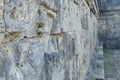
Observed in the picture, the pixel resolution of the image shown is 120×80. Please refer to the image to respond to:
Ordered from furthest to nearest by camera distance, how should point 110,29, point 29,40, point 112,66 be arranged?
point 110,29 → point 112,66 → point 29,40

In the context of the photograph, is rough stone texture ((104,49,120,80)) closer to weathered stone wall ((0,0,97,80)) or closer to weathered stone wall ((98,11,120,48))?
weathered stone wall ((98,11,120,48))

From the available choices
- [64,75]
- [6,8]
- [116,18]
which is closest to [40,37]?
[6,8]

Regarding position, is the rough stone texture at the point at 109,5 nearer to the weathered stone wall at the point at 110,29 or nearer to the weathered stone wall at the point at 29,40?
the weathered stone wall at the point at 110,29

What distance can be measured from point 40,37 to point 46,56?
16 centimetres

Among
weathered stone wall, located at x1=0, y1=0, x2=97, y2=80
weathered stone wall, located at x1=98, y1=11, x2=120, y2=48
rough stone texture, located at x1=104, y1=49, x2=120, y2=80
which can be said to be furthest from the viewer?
weathered stone wall, located at x1=98, y1=11, x2=120, y2=48

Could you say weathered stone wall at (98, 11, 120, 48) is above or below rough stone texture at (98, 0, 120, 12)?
below

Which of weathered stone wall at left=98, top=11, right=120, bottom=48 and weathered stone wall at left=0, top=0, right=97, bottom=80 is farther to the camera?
weathered stone wall at left=98, top=11, right=120, bottom=48

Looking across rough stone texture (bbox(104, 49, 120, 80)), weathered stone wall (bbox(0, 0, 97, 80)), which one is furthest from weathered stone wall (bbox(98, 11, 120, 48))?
weathered stone wall (bbox(0, 0, 97, 80))

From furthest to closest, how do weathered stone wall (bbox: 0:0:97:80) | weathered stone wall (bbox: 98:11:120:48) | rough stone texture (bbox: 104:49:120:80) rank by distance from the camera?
weathered stone wall (bbox: 98:11:120:48), rough stone texture (bbox: 104:49:120:80), weathered stone wall (bbox: 0:0:97:80)

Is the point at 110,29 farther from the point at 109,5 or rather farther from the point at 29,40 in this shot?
the point at 29,40

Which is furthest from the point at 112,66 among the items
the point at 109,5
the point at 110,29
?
the point at 109,5

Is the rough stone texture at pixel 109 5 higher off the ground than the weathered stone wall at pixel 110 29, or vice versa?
the rough stone texture at pixel 109 5

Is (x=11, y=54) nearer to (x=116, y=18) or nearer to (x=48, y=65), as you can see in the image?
(x=48, y=65)

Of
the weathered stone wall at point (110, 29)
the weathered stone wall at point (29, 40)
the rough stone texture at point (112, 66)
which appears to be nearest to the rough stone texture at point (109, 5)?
the weathered stone wall at point (110, 29)
